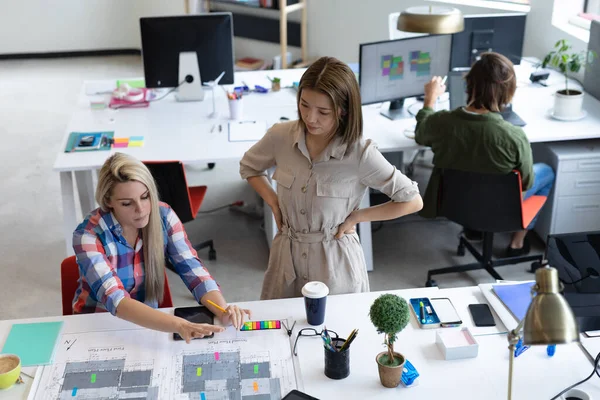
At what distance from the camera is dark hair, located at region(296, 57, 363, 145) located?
2.09 metres

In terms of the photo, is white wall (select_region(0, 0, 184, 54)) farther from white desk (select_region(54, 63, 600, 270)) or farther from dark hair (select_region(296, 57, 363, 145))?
dark hair (select_region(296, 57, 363, 145))

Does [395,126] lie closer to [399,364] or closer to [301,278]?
[301,278]

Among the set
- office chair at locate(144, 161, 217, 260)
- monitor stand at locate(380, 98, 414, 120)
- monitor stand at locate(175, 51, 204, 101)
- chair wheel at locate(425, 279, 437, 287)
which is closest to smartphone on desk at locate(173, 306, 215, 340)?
office chair at locate(144, 161, 217, 260)

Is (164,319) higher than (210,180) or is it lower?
higher

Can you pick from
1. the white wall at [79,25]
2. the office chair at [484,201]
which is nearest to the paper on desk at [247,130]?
the office chair at [484,201]

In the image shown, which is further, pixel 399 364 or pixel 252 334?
pixel 252 334

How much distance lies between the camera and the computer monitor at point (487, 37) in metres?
4.07

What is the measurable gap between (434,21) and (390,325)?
6.70 ft

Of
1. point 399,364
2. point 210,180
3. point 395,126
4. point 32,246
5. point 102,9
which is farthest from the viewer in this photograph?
Result: point 102,9

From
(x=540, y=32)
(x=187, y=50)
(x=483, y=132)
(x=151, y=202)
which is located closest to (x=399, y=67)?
(x=483, y=132)

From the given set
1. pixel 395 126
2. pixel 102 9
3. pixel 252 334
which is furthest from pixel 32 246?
pixel 102 9

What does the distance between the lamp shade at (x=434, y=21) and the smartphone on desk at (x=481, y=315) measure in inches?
66.1

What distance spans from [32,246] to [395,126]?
2191mm

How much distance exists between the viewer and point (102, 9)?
25.2ft
